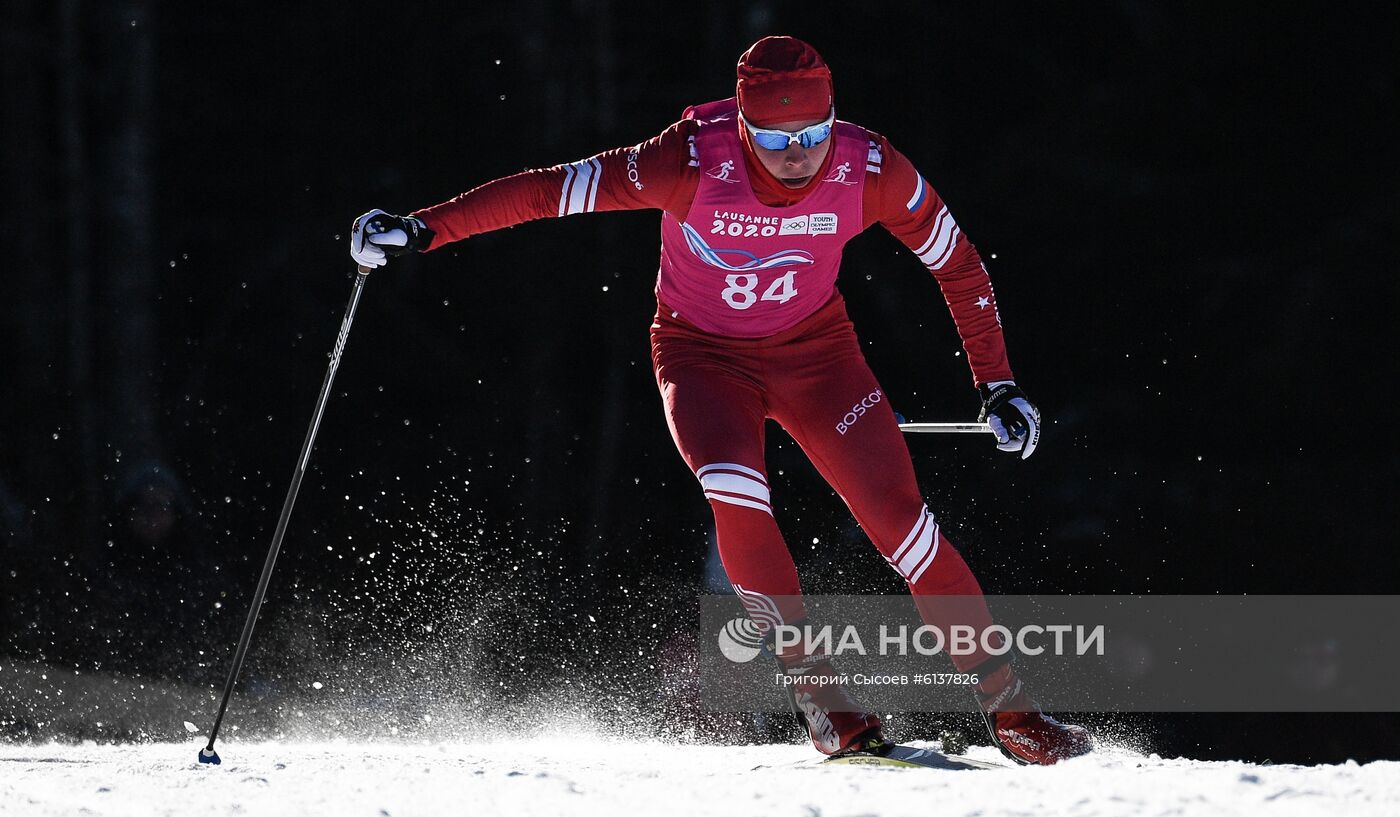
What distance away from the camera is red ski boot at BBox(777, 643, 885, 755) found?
133 inches

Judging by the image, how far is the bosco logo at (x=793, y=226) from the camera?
346cm

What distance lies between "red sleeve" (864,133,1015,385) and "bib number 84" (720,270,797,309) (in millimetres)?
265

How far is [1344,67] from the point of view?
654cm

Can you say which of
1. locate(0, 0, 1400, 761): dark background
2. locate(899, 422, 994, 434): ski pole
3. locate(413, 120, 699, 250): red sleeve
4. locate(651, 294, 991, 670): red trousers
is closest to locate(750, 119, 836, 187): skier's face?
locate(413, 120, 699, 250): red sleeve

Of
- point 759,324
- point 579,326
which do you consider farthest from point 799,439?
point 579,326

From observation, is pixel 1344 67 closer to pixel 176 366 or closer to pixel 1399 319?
pixel 1399 319

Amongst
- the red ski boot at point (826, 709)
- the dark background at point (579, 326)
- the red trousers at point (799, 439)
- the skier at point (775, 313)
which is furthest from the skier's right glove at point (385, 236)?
the dark background at point (579, 326)

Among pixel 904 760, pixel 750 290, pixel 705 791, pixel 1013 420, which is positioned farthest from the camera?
pixel 1013 420

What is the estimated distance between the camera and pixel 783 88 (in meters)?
3.29

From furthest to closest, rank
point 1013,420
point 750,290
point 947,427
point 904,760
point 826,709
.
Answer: point 947,427 < point 1013,420 < point 750,290 < point 826,709 < point 904,760

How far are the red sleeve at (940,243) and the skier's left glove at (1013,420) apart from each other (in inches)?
2.8

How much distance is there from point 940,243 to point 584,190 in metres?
0.96

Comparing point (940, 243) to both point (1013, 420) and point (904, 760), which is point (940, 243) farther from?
point (904, 760)

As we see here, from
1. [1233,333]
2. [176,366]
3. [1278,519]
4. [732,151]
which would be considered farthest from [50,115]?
[1278,519]
